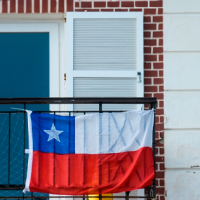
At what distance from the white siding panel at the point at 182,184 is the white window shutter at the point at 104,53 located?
1.00 metres

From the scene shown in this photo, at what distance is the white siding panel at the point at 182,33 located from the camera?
22.4 ft

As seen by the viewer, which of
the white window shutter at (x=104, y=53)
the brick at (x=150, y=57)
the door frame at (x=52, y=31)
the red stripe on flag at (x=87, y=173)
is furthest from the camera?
the door frame at (x=52, y=31)

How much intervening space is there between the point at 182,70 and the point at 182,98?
0.33 m

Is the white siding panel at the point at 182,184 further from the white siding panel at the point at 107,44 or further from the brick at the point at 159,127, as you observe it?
the white siding panel at the point at 107,44

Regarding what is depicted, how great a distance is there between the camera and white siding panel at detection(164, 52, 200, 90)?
267 inches

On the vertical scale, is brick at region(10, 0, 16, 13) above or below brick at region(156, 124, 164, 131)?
above

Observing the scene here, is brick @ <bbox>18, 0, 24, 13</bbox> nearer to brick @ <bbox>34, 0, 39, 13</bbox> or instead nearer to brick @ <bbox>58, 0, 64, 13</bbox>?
brick @ <bbox>34, 0, 39, 13</bbox>

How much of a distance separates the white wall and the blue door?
1456 millimetres

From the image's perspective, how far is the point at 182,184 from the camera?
6.65 m

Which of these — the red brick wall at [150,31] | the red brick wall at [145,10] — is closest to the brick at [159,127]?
the red brick wall at [150,31]

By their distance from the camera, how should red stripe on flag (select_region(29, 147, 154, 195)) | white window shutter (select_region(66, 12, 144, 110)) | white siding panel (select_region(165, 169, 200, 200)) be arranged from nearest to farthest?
red stripe on flag (select_region(29, 147, 154, 195))
white siding panel (select_region(165, 169, 200, 200))
white window shutter (select_region(66, 12, 144, 110))

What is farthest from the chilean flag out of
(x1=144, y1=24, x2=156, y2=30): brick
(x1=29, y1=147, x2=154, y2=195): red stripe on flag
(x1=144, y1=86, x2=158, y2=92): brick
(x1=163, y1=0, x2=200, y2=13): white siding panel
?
(x1=163, y1=0, x2=200, y2=13): white siding panel

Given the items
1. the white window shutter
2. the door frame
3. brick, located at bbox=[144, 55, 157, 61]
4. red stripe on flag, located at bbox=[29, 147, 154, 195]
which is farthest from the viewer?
the door frame

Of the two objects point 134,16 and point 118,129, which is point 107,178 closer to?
point 118,129
